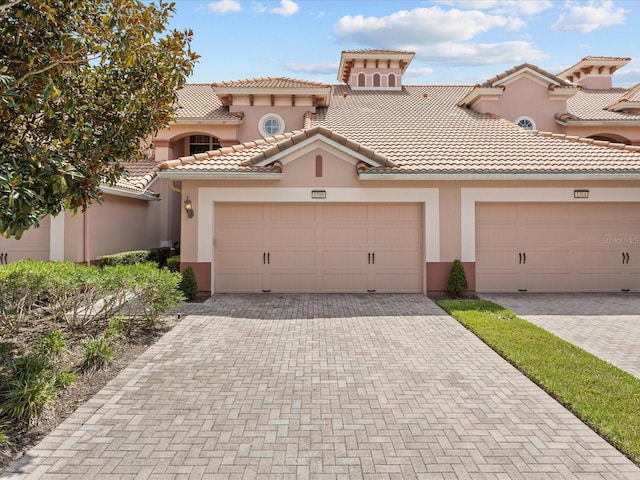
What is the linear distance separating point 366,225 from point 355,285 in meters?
1.65

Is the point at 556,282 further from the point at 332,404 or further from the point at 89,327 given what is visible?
the point at 89,327

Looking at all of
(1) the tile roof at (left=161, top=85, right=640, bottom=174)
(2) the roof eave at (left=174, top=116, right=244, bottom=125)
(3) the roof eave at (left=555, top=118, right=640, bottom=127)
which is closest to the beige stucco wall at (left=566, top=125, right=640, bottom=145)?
(3) the roof eave at (left=555, top=118, right=640, bottom=127)

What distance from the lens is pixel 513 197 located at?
11.9 m

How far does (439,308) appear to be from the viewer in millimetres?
10344

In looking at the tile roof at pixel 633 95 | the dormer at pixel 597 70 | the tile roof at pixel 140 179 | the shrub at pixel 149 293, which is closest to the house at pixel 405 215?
the shrub at pixel 149 293

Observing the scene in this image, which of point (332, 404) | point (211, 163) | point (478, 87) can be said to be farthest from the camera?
point (478, 87)

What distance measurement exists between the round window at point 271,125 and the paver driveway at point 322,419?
1221 cm

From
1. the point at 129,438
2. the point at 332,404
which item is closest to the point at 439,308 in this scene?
the point at 332,404

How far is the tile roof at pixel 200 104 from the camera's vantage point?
18.3 meters

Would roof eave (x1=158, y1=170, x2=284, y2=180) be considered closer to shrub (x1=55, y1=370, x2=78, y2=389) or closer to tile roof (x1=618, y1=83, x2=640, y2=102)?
shrub (x1=55, y1=370, x2=78, y2=389)

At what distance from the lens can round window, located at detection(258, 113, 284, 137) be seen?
60.7 feet

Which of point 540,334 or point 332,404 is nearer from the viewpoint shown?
point 332,404

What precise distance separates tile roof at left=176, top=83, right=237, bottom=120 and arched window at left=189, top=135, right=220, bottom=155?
1.37 meters

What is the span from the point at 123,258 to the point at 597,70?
24814 millimetres
